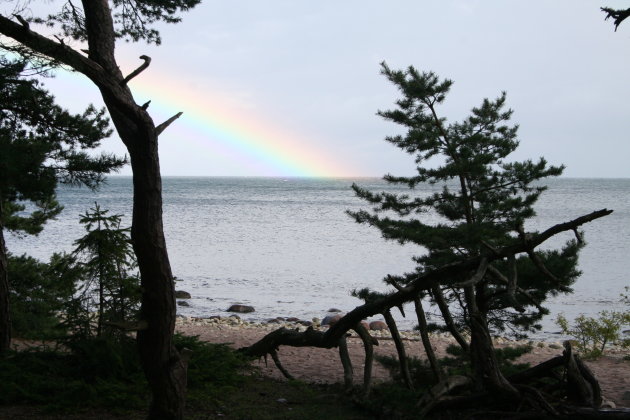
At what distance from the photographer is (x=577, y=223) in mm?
4055

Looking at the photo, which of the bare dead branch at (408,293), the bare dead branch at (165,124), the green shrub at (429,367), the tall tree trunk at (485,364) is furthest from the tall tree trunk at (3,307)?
the tall tree trunk at (485,364)

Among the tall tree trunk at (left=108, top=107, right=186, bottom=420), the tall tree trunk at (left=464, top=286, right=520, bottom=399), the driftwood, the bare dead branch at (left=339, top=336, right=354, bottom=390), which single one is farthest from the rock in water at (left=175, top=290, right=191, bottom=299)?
the tall tree trunk at (left=464, top=286, right=520, bottom=399)

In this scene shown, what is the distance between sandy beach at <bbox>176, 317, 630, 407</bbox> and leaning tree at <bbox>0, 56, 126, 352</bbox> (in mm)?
2567

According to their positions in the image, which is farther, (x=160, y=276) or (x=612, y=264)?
(x=612, y=264)

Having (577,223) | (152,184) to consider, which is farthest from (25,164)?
(577,223)

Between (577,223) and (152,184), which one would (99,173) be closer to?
(152,184)

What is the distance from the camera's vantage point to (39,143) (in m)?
7.08

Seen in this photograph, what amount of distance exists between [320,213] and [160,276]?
52.5 metres

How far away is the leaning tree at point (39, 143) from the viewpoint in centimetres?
693

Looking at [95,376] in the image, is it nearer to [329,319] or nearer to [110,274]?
[110,274]

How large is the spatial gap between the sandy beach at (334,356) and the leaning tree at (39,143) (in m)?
2.57

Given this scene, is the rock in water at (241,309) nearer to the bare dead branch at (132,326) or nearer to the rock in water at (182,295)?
the rock in water at (182,295)

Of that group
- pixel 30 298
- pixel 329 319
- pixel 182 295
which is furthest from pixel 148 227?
pixel 182 295

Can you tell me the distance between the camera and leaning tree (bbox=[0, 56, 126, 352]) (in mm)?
6930
